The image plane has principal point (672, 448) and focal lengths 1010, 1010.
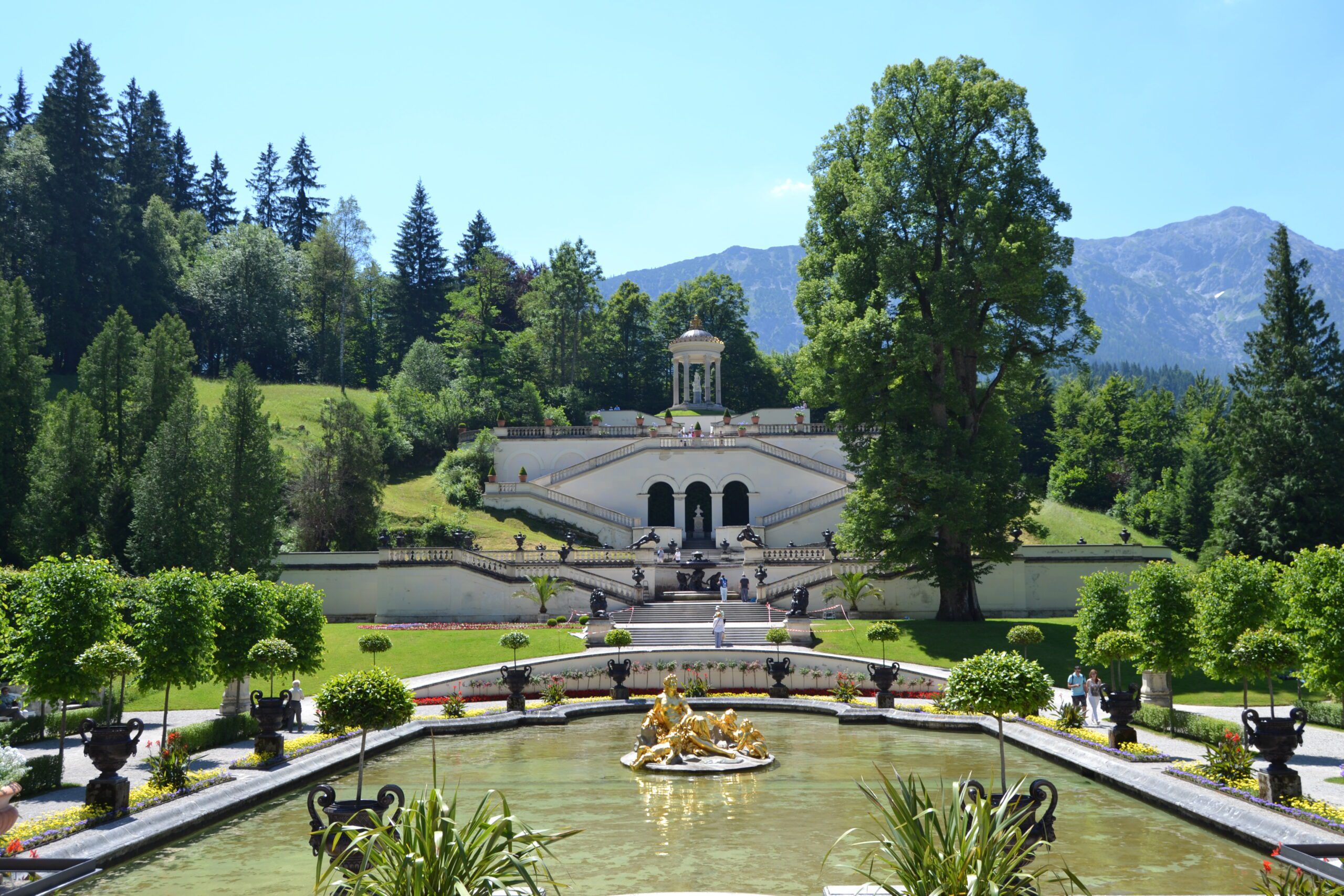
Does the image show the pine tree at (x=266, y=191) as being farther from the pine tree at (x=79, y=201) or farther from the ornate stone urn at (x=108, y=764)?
the ornate stone urn at (x=108, y=764)

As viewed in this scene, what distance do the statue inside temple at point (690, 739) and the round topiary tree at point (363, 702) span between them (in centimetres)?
Result: 647

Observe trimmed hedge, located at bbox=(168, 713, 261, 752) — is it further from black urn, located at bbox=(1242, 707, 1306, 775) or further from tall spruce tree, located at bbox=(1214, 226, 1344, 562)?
tall spruce tree, located at bbox=(1214, 226, 1344, 562)

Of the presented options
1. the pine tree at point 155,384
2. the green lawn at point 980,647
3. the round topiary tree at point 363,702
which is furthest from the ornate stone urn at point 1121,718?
the pine tree at point 155,384

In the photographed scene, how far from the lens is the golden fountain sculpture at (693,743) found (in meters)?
19.4

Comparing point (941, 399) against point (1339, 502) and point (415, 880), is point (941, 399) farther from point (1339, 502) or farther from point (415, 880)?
point (415, 880)

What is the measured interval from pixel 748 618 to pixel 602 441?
23.8 meters

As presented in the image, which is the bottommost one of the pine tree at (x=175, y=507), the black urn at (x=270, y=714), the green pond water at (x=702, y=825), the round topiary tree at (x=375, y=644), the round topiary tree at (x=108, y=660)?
the green pond water at (x=702, y=825)

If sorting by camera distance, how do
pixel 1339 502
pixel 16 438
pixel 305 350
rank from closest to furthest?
pixel 1339 502 < pixel 16 438 < pixel 305 350

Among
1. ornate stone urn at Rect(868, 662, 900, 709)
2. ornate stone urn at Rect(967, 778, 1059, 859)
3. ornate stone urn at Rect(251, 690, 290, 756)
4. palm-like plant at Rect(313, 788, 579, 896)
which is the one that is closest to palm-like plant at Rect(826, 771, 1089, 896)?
palm-like plant at Rect(313, 788, 579, 896)

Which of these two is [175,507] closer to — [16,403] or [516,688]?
[16,403]

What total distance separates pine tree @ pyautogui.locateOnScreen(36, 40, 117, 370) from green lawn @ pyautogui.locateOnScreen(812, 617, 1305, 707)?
54276 millimetres

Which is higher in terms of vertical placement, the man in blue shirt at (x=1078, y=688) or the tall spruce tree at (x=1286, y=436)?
the tall spruce tree at (x=1286, y=436)

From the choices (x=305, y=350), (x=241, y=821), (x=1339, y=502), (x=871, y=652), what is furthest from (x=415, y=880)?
(x=305, y=350)

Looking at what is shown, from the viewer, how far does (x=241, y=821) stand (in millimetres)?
15555
